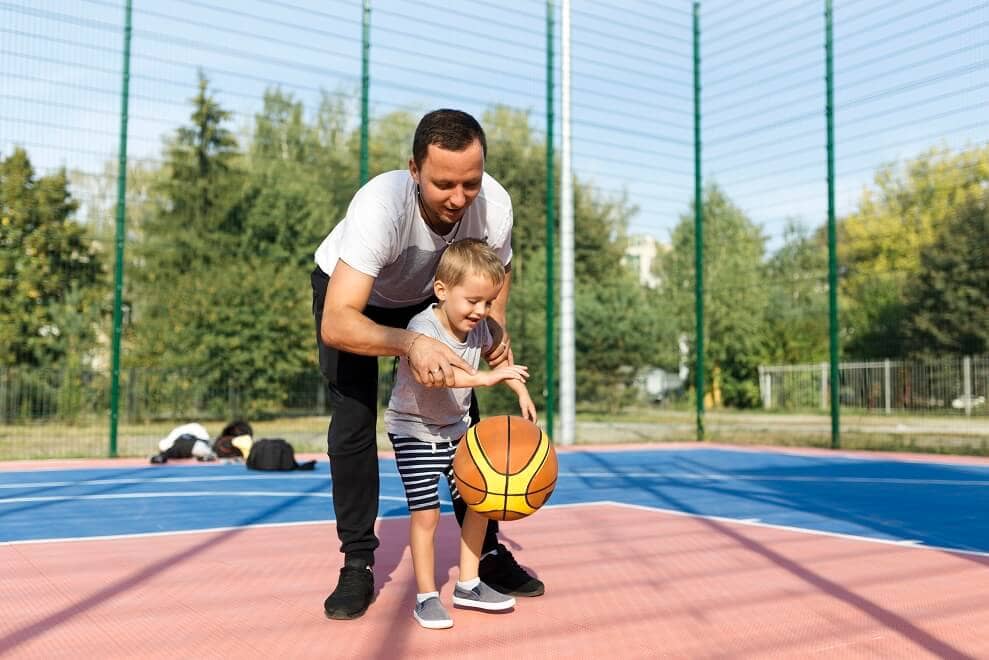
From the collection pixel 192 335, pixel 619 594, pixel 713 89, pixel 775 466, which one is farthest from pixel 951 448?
pixel 192 335

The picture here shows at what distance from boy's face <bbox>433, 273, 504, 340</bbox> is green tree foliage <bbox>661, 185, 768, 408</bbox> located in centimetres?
1064

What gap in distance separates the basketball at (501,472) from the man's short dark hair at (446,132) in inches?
34.3

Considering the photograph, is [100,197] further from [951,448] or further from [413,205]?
[951,448]

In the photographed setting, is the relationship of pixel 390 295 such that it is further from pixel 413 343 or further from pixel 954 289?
pixel 954 289

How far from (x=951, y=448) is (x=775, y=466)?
9.45 ft

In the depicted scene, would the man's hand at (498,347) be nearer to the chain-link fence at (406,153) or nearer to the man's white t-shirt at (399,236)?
the man's white t-shirt at (399,236)

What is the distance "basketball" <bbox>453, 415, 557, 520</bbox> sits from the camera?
2.84 metres

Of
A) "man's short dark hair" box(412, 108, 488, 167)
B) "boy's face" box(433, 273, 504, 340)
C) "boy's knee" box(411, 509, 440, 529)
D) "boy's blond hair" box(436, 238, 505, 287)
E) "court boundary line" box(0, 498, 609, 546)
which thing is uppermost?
"man's short dark hair" box(412, 108, 488, 167)

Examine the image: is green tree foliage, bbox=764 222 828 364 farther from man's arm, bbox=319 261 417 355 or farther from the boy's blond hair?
man's arm, bbox=319 261 417 355

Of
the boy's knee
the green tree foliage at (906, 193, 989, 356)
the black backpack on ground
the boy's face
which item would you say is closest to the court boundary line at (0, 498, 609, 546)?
the boy's knee

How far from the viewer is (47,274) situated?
11461mm

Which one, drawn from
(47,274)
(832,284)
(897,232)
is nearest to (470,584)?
(832,284)

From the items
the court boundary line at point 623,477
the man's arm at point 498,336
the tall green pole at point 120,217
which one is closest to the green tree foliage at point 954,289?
the court boundary line at point 623,477

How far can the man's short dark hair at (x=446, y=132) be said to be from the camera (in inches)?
101
